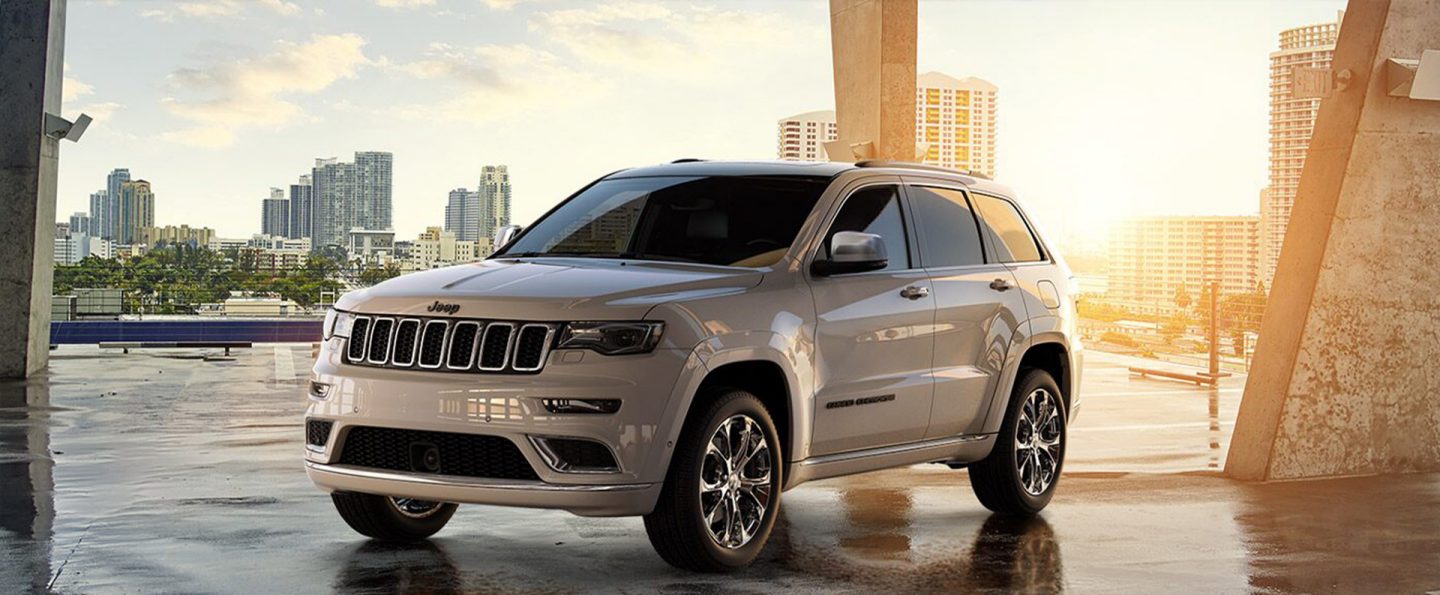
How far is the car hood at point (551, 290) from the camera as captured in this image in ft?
22.4

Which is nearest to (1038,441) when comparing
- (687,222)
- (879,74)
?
(687,222)

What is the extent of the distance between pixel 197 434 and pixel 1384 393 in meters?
9.46

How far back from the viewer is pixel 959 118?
3725 centimetres

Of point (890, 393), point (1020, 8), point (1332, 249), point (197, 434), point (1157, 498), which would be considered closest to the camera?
point (890, 393)

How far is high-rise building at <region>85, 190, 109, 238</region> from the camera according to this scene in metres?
64.1

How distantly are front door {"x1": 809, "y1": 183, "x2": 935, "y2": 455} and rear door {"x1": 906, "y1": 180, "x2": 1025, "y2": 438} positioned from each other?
138mm

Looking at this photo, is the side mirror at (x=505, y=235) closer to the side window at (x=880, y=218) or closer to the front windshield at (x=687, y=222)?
the front windshield at (x=687, y=222)

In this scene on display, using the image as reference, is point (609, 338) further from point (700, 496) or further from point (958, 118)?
point (958, 118)

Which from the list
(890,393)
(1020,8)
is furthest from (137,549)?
(1020,8)

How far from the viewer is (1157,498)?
1030 cm

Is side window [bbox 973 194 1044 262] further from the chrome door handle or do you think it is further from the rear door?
the chrome door handle

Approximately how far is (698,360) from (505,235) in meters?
2.22

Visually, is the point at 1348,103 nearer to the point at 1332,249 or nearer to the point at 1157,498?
the point at 1332,249

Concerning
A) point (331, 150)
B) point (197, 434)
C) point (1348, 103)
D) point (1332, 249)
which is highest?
point (331, 150)
